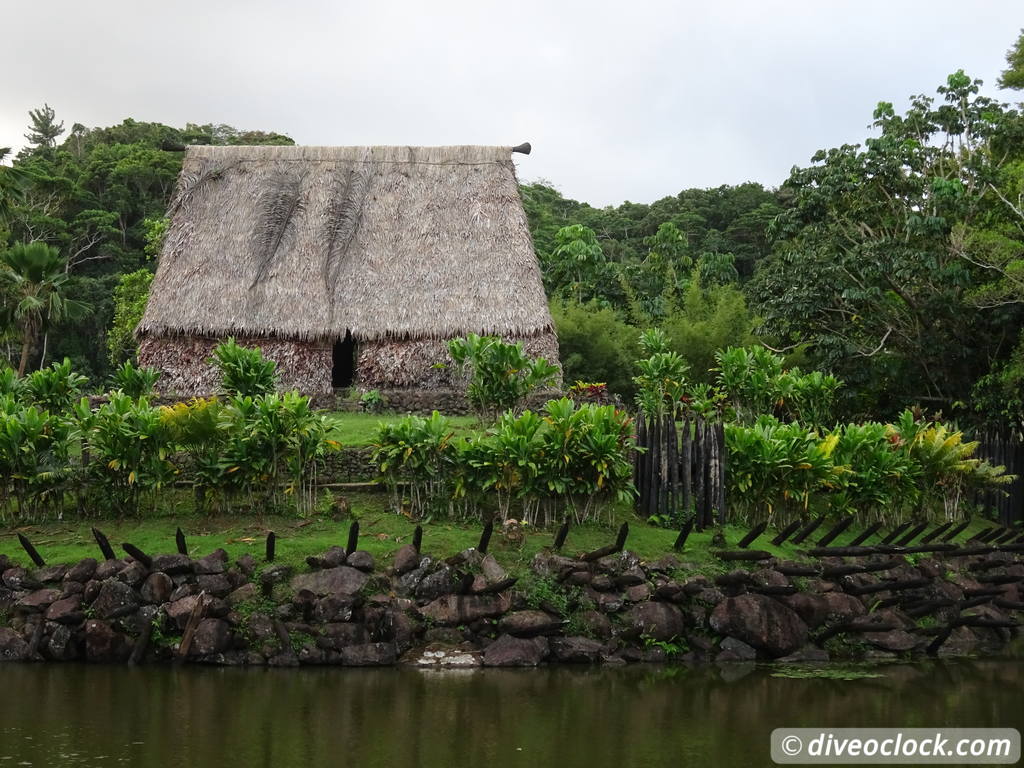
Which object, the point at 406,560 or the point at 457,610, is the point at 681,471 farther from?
the point at 406,560

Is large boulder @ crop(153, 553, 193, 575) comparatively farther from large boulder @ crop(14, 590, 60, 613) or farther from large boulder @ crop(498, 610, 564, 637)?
large boulder @ crop(498, 610, 564, 637)

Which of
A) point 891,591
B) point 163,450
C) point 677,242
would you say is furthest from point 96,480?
point 677,242

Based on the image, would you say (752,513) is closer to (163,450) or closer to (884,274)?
(884,274)

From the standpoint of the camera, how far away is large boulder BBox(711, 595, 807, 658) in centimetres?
1052

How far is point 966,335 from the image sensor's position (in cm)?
1672

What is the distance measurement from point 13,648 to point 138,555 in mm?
1437

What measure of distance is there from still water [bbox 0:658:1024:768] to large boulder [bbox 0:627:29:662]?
1.78 ft

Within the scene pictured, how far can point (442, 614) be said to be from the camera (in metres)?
10.3

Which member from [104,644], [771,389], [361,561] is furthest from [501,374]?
[104,644]

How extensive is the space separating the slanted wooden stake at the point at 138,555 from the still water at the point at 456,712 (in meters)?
1.13

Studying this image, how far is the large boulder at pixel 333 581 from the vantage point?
10.3m

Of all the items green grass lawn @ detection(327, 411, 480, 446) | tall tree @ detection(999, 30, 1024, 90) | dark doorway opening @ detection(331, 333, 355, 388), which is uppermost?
tall tree @ detection(999, 30, 1024, 90)

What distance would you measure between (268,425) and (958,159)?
46.1 ft

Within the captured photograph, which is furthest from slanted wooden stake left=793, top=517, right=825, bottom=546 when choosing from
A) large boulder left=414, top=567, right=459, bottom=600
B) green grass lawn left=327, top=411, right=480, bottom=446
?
green grass lawn left=327, top=411, right=480, bottom=446
